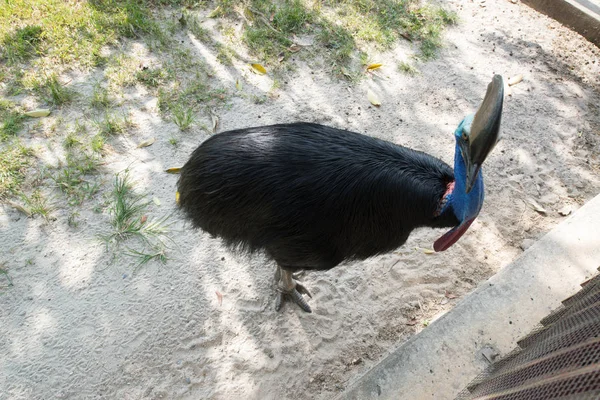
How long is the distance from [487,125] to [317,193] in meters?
0.78

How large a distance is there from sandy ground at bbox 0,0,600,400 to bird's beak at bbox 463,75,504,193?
52.7 inches

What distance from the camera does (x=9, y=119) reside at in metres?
3.26

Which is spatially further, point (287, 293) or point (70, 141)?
point (70, 141)

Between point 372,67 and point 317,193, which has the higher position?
point 317,193

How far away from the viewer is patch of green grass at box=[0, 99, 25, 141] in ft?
10.5

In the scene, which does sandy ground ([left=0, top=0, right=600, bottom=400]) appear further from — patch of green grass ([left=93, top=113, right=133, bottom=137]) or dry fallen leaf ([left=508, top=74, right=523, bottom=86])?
dry fallen leaf ([left=508, top=74, right=523, bottom=86])

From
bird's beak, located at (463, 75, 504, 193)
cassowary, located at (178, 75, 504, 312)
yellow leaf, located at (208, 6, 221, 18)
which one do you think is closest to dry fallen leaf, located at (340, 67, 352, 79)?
yellow leaf, located at (208, 6, 221, 18)

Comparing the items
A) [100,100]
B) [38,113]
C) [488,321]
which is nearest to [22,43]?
[38,113]

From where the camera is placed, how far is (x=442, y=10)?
4.73 m

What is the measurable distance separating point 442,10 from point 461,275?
3.23 metres

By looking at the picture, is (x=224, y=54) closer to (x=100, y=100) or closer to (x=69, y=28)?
(x=100, y=100)

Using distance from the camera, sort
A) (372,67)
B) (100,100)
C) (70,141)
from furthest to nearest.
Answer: (372,67)
(100,100)
(70,141)

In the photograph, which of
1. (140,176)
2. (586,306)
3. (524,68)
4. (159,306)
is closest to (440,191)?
(586,306)

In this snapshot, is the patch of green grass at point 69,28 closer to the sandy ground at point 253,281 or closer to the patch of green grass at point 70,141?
the sandy ground at point 253,281
